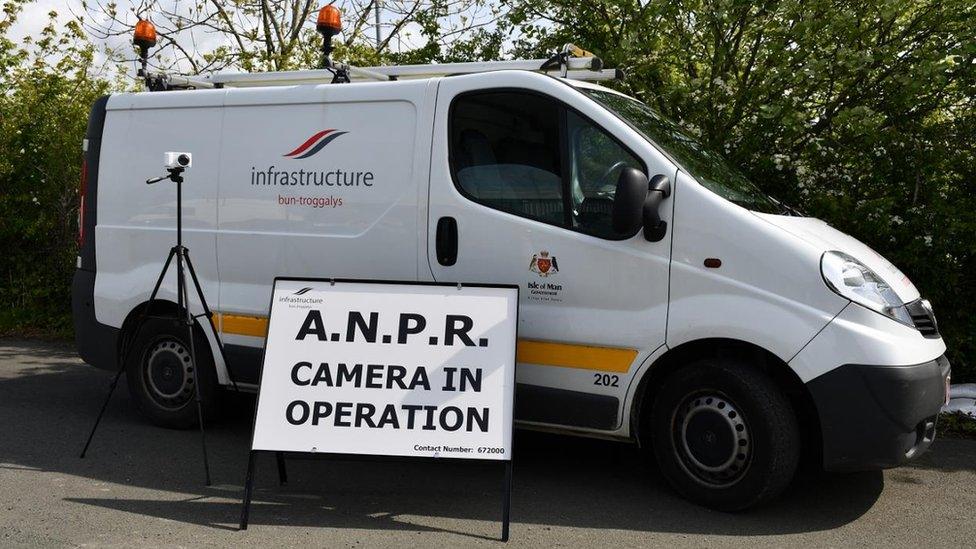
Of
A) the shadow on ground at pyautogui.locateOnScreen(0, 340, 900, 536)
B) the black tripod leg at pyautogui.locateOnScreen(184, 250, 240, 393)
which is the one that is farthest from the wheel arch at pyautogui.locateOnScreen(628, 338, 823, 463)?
the black tripod leg at pyautogui.locateOnScreen(184, 250, 240, 393)

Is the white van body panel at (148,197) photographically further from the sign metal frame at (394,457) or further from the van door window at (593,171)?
the van door window at (593,171)

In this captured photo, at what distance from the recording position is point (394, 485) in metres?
5.59

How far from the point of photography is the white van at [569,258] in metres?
4.84

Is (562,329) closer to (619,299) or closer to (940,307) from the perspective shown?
(619,299)

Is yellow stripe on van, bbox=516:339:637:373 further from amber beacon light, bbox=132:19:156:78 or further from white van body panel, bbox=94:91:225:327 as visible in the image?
amber beacon light, bbox=132:19:156:78

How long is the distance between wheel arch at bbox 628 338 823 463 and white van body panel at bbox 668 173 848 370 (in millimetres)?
115

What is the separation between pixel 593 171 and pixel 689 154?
63 cm

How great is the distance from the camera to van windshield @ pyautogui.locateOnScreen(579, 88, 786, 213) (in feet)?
17.5

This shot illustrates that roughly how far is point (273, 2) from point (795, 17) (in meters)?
8.93

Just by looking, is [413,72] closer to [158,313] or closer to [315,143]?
[315,143]

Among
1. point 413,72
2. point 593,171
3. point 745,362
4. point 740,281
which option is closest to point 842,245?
point 740,281

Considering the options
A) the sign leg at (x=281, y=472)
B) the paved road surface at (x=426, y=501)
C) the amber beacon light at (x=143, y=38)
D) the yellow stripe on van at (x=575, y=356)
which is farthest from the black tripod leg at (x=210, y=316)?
the amber beacon light at (x=143, y=38)

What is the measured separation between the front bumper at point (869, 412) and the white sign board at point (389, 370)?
1.50 meters

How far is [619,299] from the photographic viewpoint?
5.24 meters
